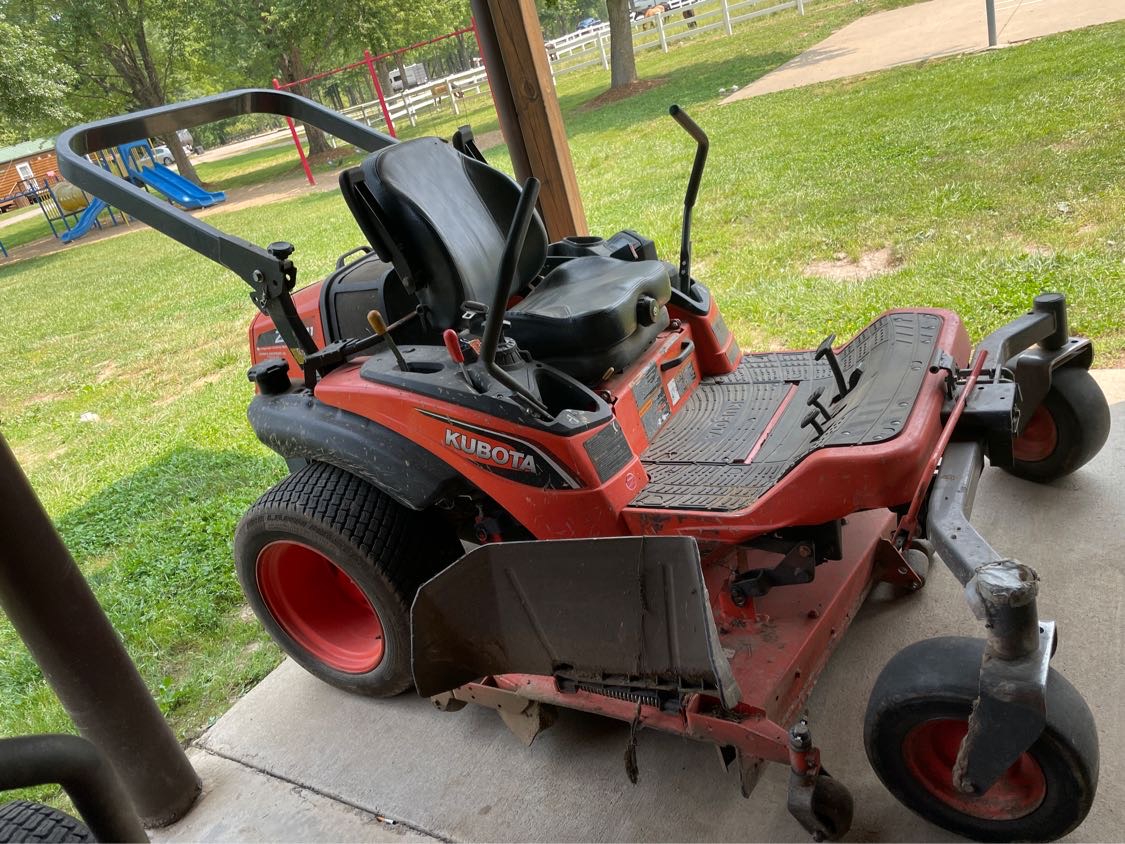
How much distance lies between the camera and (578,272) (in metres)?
2.98

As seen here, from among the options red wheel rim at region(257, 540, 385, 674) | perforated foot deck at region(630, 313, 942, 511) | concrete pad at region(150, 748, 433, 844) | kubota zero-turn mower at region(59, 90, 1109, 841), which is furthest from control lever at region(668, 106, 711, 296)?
concrete pad at region(150, 748, 433, 844)

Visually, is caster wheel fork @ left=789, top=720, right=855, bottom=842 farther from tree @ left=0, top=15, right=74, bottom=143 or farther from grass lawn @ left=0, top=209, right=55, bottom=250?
tree @ left=0, top=15, right=74, bottom=143

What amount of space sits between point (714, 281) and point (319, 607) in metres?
3.60

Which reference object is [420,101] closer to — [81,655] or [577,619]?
[81,655]

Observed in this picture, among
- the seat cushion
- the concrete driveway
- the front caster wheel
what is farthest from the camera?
the seat cushion

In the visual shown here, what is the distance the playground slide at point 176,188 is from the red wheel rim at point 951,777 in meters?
19.0

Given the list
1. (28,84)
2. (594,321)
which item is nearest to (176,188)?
(28,84)

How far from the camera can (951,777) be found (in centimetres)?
191

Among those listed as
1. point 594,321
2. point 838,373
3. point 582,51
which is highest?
point 594,321

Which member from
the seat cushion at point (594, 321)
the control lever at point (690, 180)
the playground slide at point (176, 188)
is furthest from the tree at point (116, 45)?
the seat cushion at point (594, 321)

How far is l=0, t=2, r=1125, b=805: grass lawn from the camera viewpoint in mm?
3760

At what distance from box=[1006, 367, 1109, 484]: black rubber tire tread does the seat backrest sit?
170 cm

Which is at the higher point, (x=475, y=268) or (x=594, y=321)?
(x=475, y=268)

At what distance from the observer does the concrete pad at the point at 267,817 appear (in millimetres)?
2354
